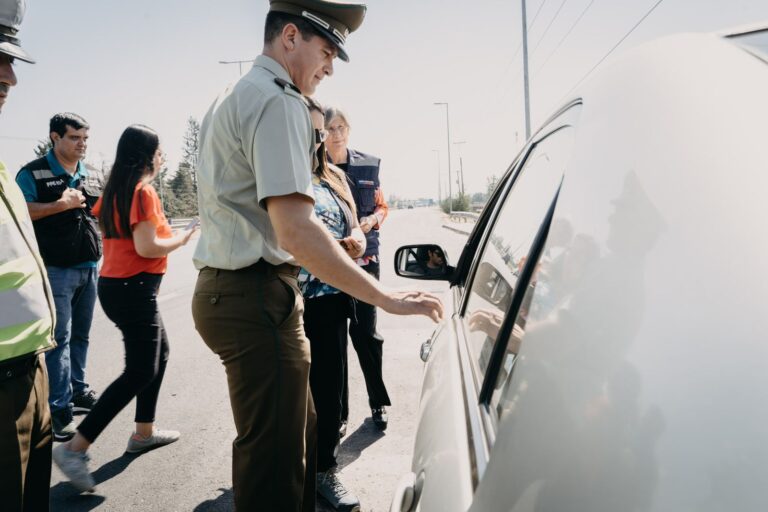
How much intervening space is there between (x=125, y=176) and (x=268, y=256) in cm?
181

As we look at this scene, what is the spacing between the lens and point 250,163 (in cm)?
182

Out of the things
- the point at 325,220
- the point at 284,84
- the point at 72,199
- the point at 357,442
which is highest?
the point at 284,84

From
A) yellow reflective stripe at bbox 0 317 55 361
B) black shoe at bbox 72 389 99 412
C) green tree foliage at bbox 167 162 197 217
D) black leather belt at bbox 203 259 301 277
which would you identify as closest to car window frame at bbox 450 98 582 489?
black leather belt at bbox 203 259 301 277

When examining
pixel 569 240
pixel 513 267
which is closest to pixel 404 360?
pixel 513 267

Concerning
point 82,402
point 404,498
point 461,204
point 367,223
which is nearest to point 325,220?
point 367,223

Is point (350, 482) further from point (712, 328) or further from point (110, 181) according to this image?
point (712, 328)

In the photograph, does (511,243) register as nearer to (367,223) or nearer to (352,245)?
(352,245)

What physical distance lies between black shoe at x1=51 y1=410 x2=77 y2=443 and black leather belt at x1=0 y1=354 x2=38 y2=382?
→ 2118 mm

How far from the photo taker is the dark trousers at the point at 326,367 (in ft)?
9.49

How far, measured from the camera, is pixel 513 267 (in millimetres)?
1221

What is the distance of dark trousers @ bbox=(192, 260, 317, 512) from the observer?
6.26 ft

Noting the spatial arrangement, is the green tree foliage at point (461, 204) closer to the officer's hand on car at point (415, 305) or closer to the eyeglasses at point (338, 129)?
the eyeglasses at point (338, 129)

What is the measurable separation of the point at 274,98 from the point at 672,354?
5.00ft

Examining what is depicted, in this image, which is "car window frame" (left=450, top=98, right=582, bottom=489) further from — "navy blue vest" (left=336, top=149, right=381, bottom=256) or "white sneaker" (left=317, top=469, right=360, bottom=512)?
"navy blue vest" (left=336, top=149, right=381, bottom=256)
